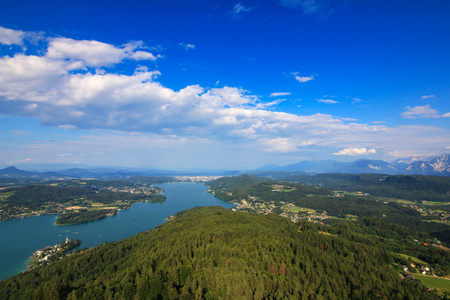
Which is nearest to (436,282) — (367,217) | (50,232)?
(367,217)

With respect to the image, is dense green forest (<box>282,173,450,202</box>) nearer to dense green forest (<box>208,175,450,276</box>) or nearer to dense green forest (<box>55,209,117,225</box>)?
dense green forest (<box>208,175,450,276</box>)

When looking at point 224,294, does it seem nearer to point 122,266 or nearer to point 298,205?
point 122,266

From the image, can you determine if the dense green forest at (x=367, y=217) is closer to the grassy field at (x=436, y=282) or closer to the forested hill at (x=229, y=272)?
the grassy field at (x=436, y=282)

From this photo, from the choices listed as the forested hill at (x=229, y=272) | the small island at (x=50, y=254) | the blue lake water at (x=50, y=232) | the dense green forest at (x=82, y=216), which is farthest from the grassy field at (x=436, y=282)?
the dense green forest at (x=82, y=216)

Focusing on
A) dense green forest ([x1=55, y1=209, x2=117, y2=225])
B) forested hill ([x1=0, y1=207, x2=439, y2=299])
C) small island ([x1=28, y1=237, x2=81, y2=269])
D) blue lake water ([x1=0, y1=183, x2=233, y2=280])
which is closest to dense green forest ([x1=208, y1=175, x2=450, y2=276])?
forested hill ([x1=0, y1=207, x2=439, y2=299])

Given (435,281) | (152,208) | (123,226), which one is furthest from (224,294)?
(152,208)

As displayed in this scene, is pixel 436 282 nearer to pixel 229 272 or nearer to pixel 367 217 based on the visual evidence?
pixel 229 272
